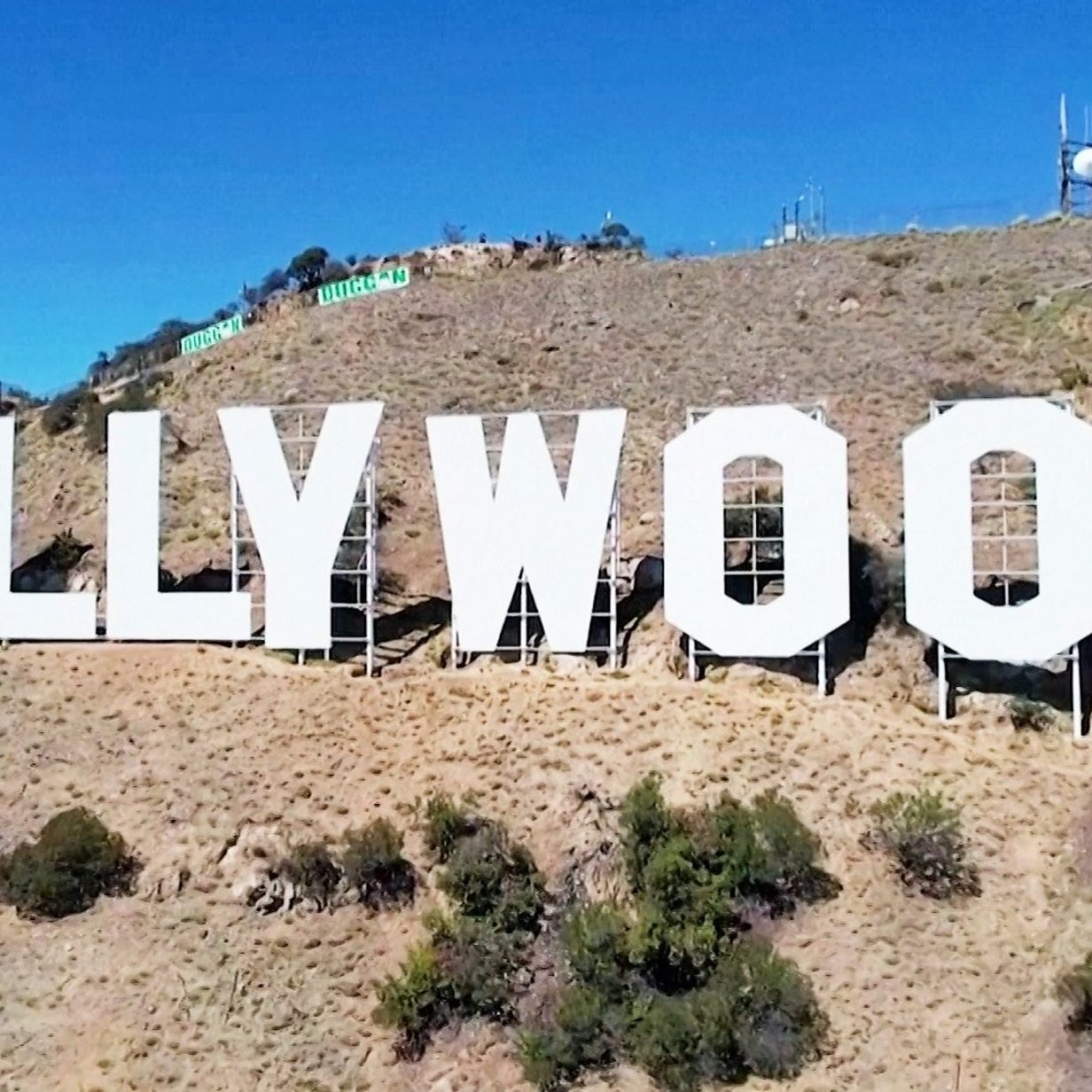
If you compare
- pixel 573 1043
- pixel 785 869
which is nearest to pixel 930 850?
pixel 785 869

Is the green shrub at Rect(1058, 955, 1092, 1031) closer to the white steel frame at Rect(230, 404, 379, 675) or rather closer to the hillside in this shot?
the hillside

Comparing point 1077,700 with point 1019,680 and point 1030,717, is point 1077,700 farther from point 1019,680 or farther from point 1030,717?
point 1019,680

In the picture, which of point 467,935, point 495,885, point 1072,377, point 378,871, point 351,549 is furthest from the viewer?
point 1072,377

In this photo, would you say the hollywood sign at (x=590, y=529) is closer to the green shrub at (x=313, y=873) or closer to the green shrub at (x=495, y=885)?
the green shrub at (x=495, y=885)

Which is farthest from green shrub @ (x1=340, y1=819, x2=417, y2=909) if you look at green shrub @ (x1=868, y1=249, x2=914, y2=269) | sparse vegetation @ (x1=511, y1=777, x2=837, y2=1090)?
green shrub @ (x1=868, y1=249, x2=914, y2=269)

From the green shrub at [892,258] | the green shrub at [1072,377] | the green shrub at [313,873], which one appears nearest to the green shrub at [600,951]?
the green shrub at [313,873]

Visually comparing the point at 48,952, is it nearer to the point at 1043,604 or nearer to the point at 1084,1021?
the point at 1084,1021

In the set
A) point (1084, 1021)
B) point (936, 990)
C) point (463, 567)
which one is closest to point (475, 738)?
point (463, 567)
